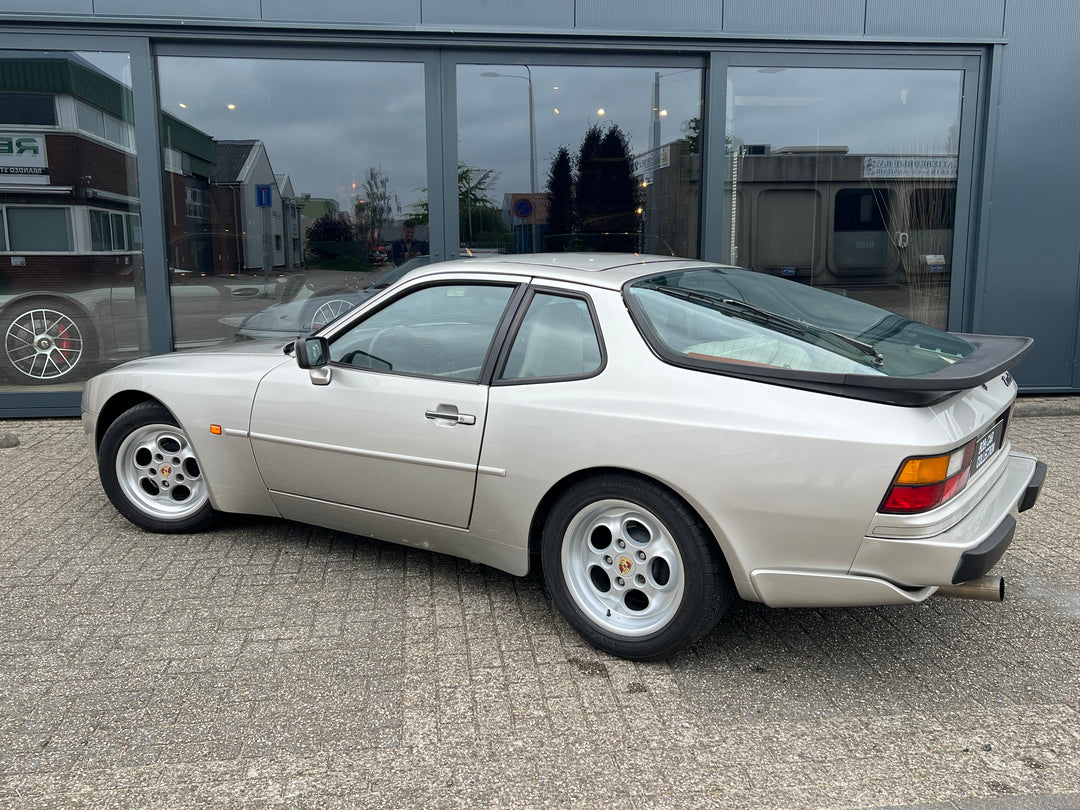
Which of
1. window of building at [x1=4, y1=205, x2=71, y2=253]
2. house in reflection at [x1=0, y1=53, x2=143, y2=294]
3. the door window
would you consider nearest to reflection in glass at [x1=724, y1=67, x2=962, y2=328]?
the door window

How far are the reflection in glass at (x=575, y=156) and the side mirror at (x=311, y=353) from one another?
388 centimetres

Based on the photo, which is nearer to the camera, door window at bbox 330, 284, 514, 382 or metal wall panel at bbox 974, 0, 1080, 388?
door window at bbox 330, 284, 514, 382

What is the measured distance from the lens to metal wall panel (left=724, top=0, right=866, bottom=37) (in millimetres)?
7582

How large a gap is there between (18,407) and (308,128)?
11.1ft

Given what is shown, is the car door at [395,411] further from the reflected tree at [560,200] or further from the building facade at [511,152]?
the reflected tree at [560,200]

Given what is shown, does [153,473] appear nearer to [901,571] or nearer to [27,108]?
[901,571]

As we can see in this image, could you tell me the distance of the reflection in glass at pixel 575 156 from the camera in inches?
302

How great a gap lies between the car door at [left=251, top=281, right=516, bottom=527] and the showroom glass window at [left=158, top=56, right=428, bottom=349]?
3690 millimetres

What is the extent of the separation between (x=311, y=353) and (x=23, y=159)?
495 centimetres

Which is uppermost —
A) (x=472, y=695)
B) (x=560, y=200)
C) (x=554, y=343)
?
(x=560, y=200)

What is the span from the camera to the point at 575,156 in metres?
7.81

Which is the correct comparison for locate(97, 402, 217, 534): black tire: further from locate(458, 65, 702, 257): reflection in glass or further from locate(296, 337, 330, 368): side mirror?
locate(458, 65, 702, 257): reflection in glass

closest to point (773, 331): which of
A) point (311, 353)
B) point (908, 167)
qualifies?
point (311, 353)

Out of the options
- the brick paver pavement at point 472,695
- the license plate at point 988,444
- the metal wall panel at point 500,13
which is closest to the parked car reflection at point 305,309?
the metal wall panel at point 500,13
